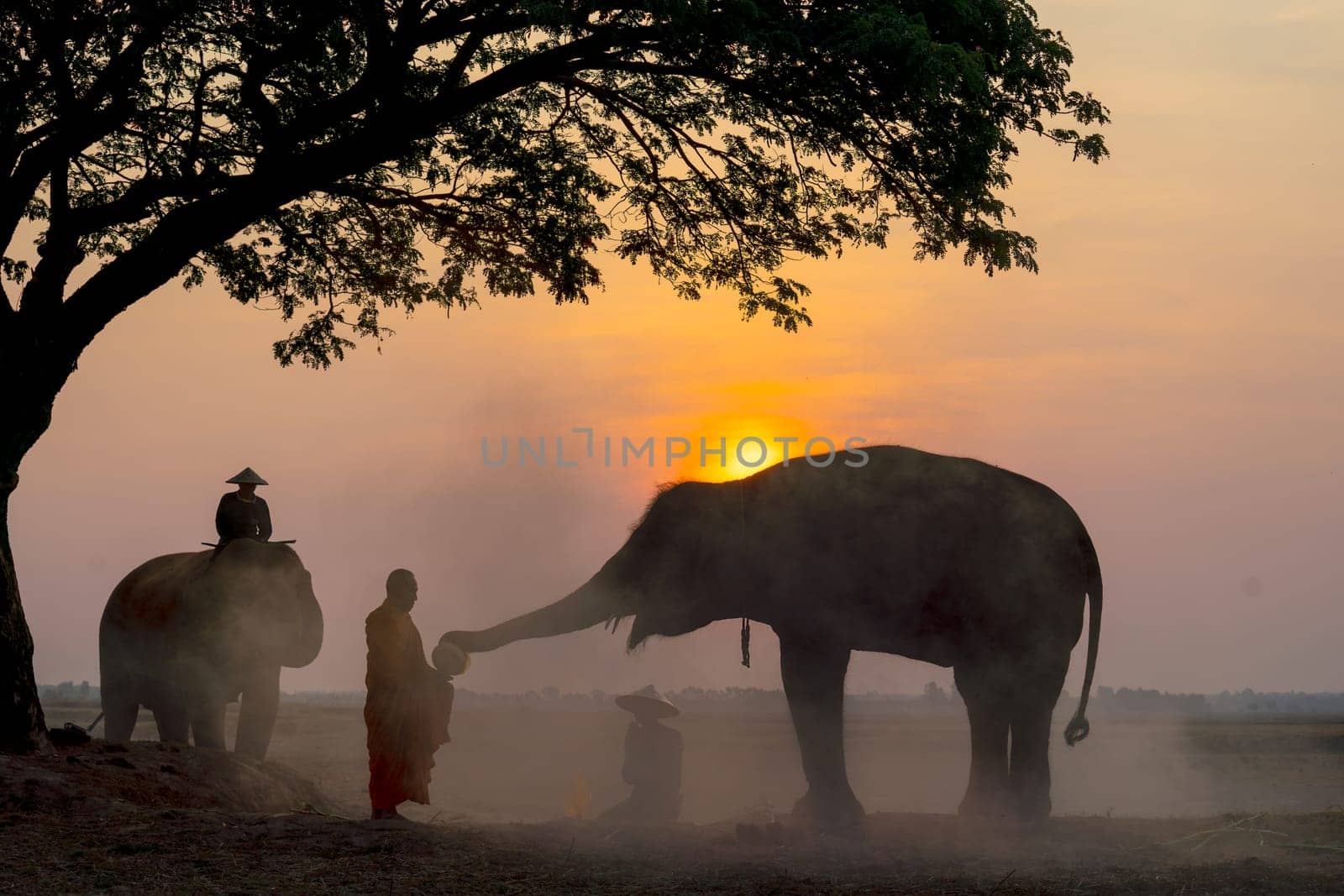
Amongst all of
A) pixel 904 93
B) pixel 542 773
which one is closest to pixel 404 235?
pixel 904 93

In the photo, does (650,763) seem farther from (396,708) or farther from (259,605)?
(259,605)

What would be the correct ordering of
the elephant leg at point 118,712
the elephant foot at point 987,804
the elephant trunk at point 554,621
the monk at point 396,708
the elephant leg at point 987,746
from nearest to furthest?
the monk at point 396,708
the elephant trunk at point 554,621
the elephant foot at point 987,804
the elephant leg at point 987,746
the elephant leg at point 118,712

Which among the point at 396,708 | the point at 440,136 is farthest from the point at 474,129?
the point at 396,708

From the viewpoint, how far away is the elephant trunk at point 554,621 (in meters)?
11.8

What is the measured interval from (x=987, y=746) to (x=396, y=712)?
5658mm

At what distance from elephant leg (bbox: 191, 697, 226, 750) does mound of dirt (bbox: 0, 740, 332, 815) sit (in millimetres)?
1114

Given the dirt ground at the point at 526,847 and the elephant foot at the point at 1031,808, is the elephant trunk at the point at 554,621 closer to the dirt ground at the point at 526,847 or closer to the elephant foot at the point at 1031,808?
the dirt ground at the point at 526,847

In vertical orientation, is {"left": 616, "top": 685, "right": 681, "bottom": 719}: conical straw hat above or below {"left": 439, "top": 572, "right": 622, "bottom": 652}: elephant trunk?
below

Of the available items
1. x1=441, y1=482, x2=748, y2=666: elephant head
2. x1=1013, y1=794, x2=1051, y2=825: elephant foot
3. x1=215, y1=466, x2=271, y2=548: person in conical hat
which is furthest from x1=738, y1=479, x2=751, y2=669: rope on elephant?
x1=215, y1=466, x2=271, y2=548: person in conical hat

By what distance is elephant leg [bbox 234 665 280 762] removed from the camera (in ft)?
48.0

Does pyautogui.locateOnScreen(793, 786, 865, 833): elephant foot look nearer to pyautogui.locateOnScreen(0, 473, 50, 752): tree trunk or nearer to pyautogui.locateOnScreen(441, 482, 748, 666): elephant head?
pyautogui.locateOnScreen(441, 482, 748, 666): elephant head

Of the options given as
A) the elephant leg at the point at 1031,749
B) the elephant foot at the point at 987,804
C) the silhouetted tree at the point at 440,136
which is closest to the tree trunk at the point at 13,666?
the silhouetted tree at the point at 440,136

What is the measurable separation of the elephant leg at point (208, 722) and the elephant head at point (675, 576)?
4902mm

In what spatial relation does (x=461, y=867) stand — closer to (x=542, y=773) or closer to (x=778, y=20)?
(x=778, y=20)
